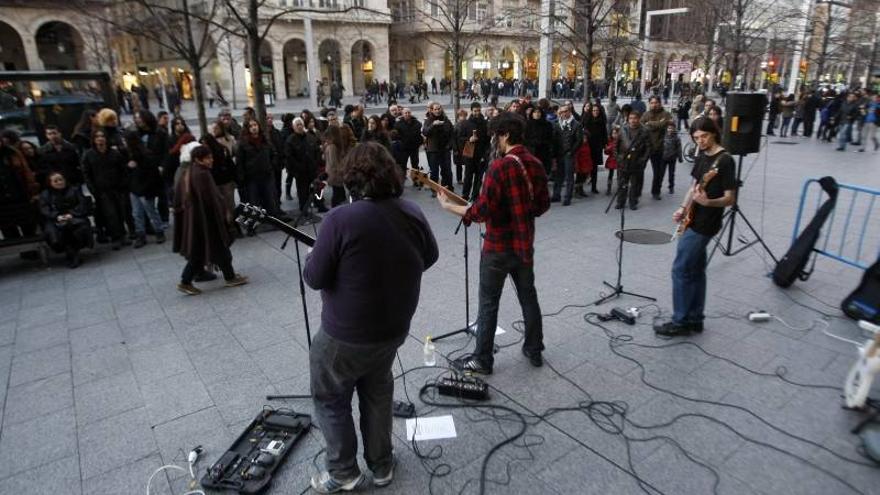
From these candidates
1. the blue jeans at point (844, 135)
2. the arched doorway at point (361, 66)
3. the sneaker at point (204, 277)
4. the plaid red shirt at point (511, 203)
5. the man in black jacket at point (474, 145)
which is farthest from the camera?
the arched doorway at point (361, 66)

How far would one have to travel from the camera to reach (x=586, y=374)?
14.1 ft

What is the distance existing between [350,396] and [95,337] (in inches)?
150

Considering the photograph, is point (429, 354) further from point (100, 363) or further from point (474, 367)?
point (100, 363)

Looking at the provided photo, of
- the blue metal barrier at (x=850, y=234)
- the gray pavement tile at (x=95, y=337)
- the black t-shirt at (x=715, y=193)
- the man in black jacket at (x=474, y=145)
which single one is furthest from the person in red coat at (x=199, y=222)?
the blue metal barrier at (x=850, y=234)

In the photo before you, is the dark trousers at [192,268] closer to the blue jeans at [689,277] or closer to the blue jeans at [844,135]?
the blue jeans at [689,277]

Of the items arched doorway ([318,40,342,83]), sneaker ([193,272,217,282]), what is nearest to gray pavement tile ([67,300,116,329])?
sneaker ([193,272,217,282])

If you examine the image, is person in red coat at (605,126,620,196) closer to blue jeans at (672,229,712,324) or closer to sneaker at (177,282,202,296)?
blue jeans at (672,229,712,324)

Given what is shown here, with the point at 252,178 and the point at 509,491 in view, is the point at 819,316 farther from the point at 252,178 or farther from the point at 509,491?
the point at 252,178

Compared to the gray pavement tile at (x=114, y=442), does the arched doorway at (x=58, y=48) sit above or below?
above

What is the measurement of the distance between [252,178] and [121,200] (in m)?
1.99

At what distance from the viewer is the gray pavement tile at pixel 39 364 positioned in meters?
4.56

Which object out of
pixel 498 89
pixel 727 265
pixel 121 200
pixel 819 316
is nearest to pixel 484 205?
pixel 819 316

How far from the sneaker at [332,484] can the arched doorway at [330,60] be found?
Result: 140ft

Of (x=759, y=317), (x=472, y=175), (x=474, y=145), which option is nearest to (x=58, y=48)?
(x=472, y=175)
